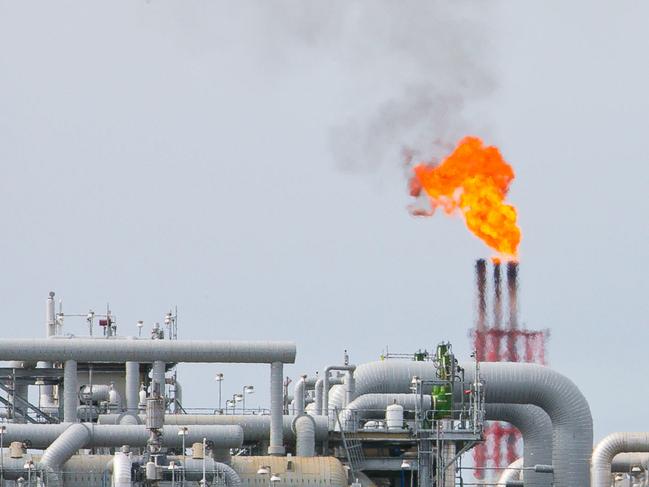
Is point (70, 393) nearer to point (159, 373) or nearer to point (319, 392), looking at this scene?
point (159, 373)

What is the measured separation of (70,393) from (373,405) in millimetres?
16825

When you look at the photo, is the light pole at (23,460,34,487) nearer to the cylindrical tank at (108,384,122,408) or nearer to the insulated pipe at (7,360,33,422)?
the insulated pipe at (7,360,33,422)

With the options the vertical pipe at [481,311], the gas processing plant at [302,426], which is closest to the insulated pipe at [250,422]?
the gas processing plant at [302,426]

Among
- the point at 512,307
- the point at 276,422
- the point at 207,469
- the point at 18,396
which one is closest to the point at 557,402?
the point at 276,422

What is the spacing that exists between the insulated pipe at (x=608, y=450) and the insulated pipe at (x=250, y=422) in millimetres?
14635

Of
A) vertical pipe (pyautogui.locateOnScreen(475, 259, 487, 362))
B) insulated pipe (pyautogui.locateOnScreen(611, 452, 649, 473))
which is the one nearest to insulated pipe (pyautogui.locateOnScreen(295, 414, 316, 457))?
insulated pipe (pyautogui.locateOnScreen(611, 452, 649, 473))

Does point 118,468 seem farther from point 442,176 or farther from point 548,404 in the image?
point 442,176

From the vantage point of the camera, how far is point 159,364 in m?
126

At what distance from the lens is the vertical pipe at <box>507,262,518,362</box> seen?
175 m

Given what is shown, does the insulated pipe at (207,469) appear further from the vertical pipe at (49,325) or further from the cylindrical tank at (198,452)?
the vertical pipe at (49,325)

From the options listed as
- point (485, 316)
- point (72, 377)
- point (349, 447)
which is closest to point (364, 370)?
point (349, 447)

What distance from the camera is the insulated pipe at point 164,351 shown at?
125 metres

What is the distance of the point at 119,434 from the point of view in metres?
117

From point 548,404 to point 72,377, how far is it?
85.4 ft
